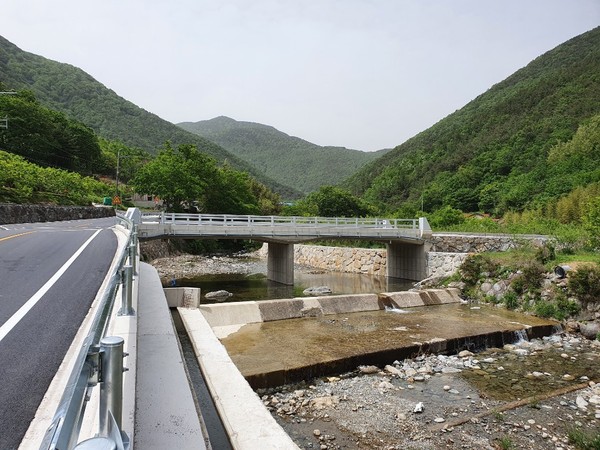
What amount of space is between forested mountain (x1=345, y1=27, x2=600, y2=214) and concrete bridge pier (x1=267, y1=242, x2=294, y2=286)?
117 ft

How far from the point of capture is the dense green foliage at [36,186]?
101 feet

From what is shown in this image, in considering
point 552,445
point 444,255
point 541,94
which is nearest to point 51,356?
point 552,445

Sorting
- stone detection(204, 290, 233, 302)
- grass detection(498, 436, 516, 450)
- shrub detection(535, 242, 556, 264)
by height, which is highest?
shrub detection(535, 242, 556, 264)

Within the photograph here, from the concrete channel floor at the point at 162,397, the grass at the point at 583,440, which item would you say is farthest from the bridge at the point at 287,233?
the grass at the point at 583,440

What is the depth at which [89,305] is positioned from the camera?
6.82m

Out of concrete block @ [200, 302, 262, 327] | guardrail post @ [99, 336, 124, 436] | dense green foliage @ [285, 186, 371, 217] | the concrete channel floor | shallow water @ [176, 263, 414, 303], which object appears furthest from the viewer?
dense green foliage @ [285, 186, 371, 217]

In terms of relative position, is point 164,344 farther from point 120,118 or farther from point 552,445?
point 120,118

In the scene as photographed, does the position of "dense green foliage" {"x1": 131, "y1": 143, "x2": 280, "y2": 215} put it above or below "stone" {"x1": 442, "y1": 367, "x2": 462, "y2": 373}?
above

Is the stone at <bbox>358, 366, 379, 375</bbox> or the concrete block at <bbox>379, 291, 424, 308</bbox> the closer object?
A: the stone at <bbox>358, 366, 379, 375</bbox>

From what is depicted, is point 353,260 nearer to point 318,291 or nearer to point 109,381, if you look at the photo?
point 318,291

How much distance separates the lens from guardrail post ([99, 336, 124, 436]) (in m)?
2.23

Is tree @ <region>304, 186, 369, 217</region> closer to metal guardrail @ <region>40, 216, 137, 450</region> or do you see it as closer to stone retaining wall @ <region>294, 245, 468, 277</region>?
stone retaining wall @ <region>294, 245, 468, 277</region>

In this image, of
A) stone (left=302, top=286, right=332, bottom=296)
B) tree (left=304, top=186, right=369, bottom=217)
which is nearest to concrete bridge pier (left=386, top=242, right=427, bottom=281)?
stone (left=302, top=286, right=332, bottom=296)

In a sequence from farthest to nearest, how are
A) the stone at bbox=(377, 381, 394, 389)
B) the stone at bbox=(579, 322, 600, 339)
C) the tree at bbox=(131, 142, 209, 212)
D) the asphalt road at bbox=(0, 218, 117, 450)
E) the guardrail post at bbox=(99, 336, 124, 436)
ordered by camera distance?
the tree at bbox=(131, 142, 209, 212) → the stone at bbox=(579, 322, 600, 339) → the stone at bbox=(377, 381, 394, 389) → the asphalt road at bbox=(0, 218, 117, 450) → the guardrail post at bbox=(99, 336, 124, 436)
